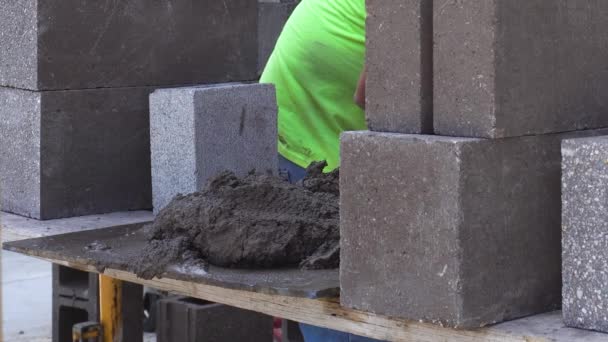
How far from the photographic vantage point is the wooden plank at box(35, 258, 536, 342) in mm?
2734

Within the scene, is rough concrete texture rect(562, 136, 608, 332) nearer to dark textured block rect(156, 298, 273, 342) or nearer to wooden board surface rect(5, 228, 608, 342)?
wooden board surface rect(5, 228, 608, 342)

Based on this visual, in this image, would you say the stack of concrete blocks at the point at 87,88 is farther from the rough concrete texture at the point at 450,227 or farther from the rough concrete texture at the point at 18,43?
the rough concrete texture at the point at 450,227

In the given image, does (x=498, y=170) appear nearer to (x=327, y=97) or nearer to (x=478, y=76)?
(x=478, y=76)

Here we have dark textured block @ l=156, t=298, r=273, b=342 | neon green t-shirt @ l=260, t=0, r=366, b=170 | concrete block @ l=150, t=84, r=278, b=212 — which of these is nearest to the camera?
concrete block @ l=150, t=84, r=278, b=212

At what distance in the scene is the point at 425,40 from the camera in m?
2.79

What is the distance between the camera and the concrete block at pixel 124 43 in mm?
4359

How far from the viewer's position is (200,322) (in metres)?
5.08

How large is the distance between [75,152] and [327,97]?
1096mm

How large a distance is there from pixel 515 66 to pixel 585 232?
0.45 metres

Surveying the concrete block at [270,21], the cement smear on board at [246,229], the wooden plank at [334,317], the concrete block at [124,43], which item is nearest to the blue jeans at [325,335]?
the cement smear on board at [246,229]

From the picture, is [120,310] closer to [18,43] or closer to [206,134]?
[206,134]

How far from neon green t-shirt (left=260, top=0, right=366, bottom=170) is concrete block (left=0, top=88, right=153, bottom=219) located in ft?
2.05

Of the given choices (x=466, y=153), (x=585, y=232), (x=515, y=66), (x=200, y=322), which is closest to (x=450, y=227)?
(x=466, y=153)

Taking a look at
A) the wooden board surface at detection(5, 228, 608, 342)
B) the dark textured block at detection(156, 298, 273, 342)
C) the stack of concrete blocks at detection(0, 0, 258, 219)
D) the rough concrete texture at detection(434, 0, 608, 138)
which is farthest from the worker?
the rough concrete texture at detection(434, 0, 608, 138)
